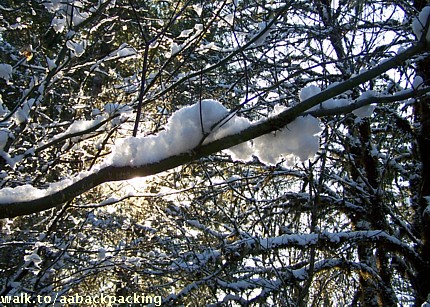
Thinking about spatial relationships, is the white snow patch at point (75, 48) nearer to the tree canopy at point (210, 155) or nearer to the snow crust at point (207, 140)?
the tree canopy at point (210, 155)

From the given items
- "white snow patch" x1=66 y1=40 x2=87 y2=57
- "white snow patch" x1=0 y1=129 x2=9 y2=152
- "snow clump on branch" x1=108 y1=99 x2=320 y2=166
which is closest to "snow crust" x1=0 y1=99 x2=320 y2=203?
"snow clump on branch" x1=108 y1=99 x2=320 y2=166

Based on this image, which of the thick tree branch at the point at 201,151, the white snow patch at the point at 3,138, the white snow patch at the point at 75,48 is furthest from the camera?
the white snow patch at the point at 75,48

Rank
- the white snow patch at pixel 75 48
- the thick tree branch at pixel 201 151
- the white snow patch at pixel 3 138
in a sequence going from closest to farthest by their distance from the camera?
the thick tree branch at pixel 201 151, the white snow patch at pixel 3 138, the white snow patch at pixel 75 48

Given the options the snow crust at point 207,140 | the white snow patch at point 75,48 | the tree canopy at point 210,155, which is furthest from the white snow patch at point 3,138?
the snow crust at point 207,140

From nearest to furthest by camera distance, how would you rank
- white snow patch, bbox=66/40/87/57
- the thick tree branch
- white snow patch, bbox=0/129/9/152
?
1. the thick tree branch
2. white snow patch, bbox=0/129/9/152
3. white snow patch, bbox=66/40/87/57

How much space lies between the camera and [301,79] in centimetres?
507

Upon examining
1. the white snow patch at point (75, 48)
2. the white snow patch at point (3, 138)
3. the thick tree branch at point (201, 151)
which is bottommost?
the thick tree branch at point (201, 151)

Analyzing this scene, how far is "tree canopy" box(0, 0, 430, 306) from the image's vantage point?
173 centimetres

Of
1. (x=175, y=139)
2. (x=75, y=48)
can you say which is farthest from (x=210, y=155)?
(x=75, y=48)

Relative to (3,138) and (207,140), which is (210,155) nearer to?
(207,140)

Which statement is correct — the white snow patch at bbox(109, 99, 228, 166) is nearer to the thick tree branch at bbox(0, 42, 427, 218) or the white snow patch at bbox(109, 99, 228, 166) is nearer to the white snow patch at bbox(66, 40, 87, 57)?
the thick tree branch at bbox(0, 42, 427, 218)

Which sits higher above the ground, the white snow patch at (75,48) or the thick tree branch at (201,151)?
the white snow patch at (75,48)

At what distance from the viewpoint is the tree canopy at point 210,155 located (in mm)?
1734

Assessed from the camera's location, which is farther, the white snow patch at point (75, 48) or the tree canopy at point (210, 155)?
the white snow patch at point (75, 48)
